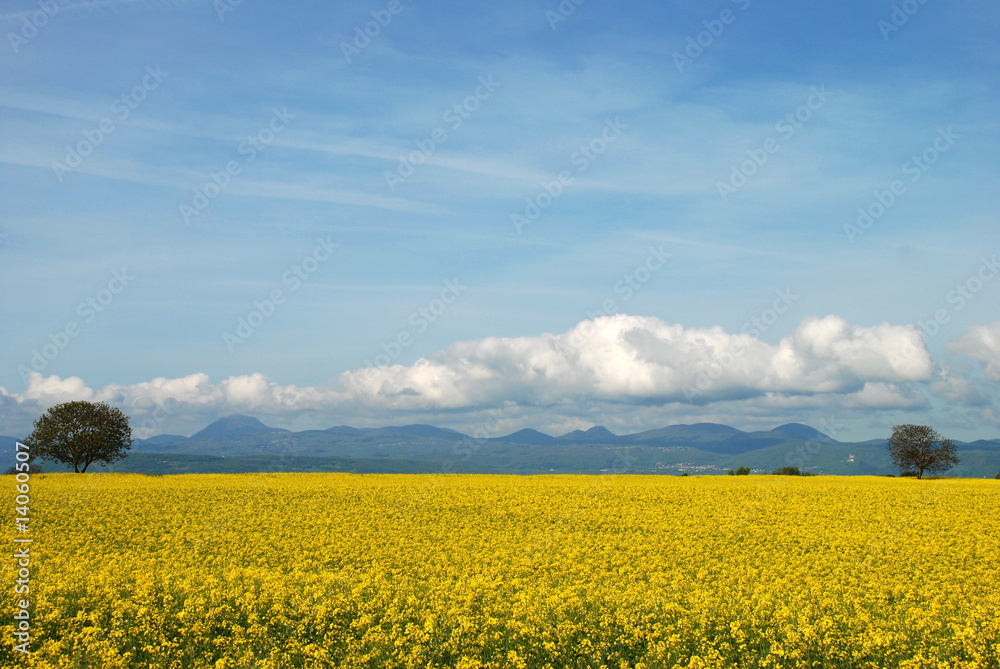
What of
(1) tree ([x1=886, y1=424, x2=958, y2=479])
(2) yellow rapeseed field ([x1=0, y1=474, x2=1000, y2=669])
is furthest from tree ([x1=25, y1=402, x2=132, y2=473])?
(1) tree ([x1=886, y1=424, x2=958, y2=479])

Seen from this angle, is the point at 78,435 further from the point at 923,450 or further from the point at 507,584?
the point at 923,450

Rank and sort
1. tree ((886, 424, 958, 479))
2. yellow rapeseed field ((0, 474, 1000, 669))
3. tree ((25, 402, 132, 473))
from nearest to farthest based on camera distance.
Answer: yellow rapeseed field ((0, 474, 1000, 669)) → tree ((25, 402, 132, 473)) → tree ((886, 424, 958, 479))

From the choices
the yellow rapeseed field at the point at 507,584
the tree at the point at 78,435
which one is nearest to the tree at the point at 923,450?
the yellow rapeseed field at the point at 507,584

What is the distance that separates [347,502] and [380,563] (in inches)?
626

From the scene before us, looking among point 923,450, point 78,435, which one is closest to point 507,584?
point 78,435

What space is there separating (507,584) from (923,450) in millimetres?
97235

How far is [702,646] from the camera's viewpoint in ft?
47.1

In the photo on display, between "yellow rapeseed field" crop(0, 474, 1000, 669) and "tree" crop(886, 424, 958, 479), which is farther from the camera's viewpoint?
"tree" crop(886, 424, 958, 479)

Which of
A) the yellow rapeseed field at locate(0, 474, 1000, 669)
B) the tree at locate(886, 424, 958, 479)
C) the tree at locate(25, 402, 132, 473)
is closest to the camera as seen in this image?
the yellow rapeseed field at locate(0, 474, 1000, 669)

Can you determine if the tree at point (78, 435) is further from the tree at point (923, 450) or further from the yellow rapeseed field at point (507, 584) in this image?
the tree at point (923, 450)

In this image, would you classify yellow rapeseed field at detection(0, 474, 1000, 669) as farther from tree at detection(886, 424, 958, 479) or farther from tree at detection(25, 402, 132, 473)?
tree at detection(886, 424, 958, 479)

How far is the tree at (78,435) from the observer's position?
77.3 meters

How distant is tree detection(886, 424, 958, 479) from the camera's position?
317 feet

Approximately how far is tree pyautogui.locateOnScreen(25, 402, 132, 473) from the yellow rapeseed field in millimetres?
46557
